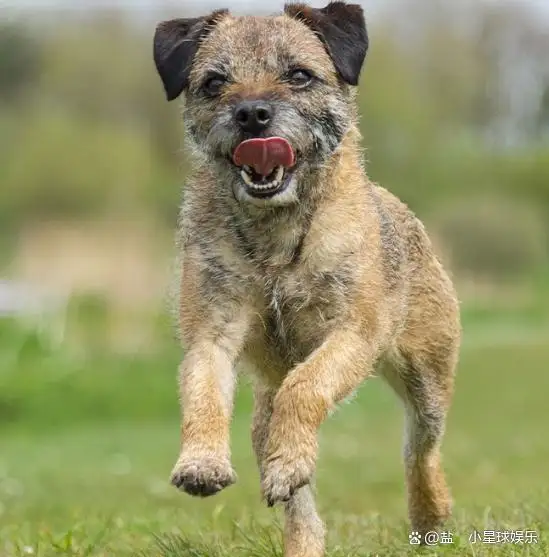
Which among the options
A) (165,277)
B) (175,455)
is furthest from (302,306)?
(175,455)

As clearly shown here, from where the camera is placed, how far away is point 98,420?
18.8 m

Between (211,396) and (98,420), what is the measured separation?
1300 centimetres

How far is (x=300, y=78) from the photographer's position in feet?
21.4

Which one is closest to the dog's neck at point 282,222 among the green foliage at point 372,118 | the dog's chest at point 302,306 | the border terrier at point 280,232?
→ the border terrier at point 280,232

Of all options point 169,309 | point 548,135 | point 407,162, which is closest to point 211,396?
point 169,309

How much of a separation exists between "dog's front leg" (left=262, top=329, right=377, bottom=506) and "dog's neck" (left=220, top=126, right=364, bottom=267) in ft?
1.62

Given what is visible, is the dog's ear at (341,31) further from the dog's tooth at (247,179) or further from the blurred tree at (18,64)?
the blurred tree at (18,64)

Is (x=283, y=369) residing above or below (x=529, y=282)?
above

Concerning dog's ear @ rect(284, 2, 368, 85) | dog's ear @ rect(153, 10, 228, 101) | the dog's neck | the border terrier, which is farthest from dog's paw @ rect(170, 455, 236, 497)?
dog's ear @ rect(284, 2, 368, 85)

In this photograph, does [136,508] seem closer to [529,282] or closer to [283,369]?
[283,369]

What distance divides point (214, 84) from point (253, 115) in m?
0.48

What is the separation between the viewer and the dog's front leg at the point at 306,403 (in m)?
5.76

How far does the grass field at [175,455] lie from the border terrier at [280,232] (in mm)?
729

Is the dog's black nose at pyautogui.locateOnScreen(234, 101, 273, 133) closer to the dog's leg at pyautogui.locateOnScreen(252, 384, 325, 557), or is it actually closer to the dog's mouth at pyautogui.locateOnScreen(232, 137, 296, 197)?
the dog's mouth at pyautogui.locateOnScreen(232, 137, 296, 197)
